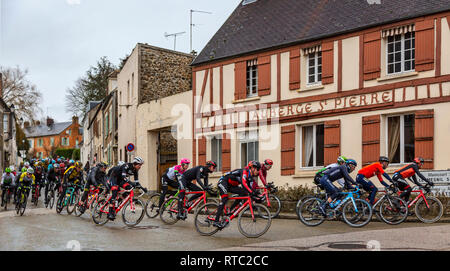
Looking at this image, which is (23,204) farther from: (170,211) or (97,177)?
(170,211)

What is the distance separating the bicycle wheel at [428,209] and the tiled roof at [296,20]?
618cm

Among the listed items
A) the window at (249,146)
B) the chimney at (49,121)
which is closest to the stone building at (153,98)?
the window at (249,146)

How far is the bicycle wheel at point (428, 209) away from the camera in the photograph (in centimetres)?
1499

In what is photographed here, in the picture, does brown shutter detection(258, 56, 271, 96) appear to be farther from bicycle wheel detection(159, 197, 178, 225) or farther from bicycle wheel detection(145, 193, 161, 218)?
bicycle wheel detection(159, 197, 178, 225)

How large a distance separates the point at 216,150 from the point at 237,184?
41.9ft

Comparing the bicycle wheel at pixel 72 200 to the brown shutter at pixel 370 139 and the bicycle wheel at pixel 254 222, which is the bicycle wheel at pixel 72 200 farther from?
the brown shutter at pixel 370 139

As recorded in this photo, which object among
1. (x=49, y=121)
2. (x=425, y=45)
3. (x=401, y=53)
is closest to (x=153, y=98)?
(x=401, y=53)

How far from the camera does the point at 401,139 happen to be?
1919cm

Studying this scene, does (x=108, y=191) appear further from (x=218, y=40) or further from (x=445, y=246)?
(x=218, y=40)

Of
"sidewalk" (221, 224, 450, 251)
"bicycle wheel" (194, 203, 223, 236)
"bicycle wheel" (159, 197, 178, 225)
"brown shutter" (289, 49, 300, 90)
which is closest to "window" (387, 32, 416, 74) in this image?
"brown shutter" (289, 49, 300, 90)

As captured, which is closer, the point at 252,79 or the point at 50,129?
the point at 252,79

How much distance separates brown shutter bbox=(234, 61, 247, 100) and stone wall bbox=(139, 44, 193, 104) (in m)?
8.08

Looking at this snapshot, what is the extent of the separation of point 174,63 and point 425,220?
1996 centimetres

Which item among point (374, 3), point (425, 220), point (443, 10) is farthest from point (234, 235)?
point (374, 3)
